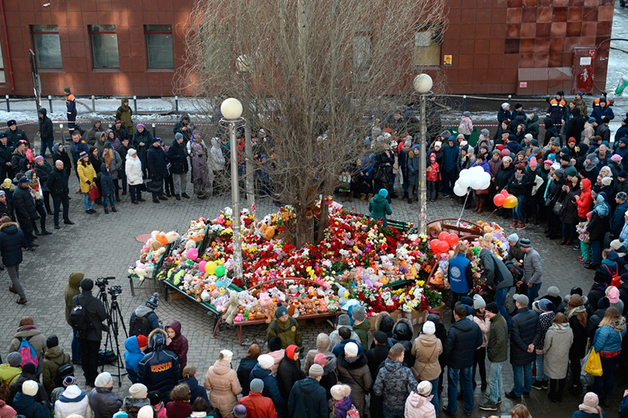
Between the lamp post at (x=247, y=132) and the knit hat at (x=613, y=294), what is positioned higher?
the lamp post at (x=247, y=132)

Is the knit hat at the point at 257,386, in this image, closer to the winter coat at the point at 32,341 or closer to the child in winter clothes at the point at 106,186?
the winter coat at the point at 32,341

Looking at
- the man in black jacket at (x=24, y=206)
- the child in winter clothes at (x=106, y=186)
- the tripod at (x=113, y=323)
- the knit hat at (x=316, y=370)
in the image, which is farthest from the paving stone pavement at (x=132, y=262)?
the knit hat at (x=316, y=370)

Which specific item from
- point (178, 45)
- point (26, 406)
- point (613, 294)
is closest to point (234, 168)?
point (26, 406)

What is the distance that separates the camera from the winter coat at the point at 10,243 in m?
13.6

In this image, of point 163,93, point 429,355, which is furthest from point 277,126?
point 163,93

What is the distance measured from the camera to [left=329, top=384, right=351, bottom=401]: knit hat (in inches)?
353

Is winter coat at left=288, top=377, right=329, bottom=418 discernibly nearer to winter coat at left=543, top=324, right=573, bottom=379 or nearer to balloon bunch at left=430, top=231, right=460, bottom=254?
winter coat at left=543, top=324, right=573, bottom=379

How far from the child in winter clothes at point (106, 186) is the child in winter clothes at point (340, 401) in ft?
36.6

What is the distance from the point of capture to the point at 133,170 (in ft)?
62.8

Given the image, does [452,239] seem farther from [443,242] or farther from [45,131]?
[45,131]

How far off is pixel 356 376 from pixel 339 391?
0.76 meters

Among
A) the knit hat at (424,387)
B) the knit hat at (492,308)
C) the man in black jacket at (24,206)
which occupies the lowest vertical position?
the knit hat at (424,387)

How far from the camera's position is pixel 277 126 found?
42.3ft

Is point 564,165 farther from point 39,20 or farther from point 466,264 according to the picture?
point 39,20
